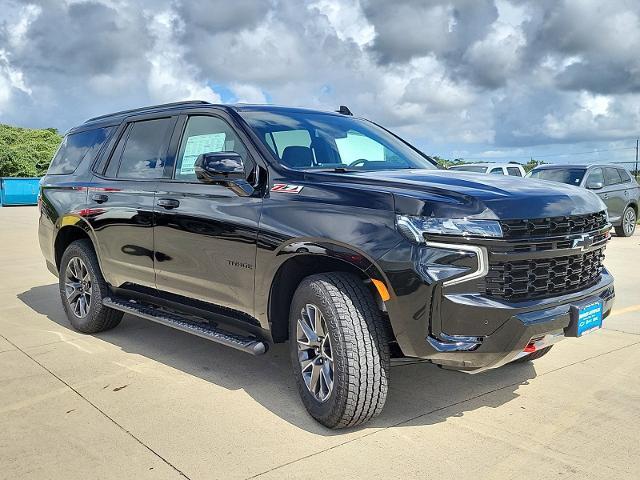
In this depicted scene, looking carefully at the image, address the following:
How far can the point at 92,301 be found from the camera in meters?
5.49

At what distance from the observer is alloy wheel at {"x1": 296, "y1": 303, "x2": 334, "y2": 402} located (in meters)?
3.57

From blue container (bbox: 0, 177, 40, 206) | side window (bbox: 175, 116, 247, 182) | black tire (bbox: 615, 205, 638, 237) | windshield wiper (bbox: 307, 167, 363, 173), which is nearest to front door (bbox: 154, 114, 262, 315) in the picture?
side window (bbox: 175, 116, 247, 182)

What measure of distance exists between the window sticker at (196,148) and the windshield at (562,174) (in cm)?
1013

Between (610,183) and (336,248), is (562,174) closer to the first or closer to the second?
(610,183)

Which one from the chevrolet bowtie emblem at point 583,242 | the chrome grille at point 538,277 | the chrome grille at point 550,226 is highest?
the chrome grille at point 550,226

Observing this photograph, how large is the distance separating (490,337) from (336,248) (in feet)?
2.95

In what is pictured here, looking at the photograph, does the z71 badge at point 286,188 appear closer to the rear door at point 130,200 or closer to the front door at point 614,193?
the rear door at point 130,200

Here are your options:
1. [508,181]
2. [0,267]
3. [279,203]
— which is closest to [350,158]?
[279,203]

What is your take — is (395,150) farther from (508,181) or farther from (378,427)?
(378,427)

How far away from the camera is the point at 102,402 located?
13.1 feet

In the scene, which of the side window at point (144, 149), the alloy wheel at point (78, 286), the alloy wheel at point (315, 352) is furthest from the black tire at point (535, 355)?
the alloy wheel at point (78, 286)

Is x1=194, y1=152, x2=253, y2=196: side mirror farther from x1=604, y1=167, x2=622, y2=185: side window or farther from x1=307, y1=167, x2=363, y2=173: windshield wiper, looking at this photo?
x1=604, y1=167, x2=622, y2=185: side window

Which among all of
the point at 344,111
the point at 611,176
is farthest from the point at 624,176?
the point at 344,111

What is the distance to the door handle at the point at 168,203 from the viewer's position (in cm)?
451
